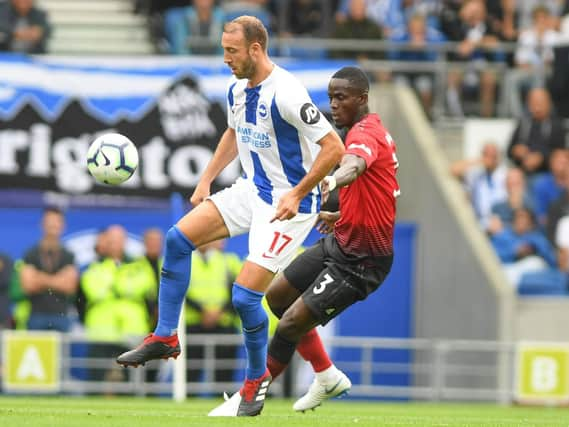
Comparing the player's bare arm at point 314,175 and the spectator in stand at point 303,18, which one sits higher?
the spectator in stand at point 303,18

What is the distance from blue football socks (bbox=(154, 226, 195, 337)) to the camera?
1142 centimetres

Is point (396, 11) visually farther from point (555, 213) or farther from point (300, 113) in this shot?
point (300, 113)

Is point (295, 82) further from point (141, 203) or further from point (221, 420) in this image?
point (141, 203)

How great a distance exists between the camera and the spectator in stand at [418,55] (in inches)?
878

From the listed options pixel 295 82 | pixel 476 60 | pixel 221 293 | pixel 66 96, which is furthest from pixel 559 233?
pixel 295 82

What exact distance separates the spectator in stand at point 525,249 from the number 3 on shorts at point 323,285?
8770 millimetres

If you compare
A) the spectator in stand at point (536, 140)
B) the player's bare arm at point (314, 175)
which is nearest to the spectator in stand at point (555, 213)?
the spectator in stand at point (536, 140)

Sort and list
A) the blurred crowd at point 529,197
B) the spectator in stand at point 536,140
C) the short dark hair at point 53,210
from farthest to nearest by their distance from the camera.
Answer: the spectator in stand at point 536,140 → the blurred crowd at point 529,197 → the short dark hair at point 53,210

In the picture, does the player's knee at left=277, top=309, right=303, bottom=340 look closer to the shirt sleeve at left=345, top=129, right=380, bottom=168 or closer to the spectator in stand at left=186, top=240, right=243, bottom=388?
the shirt sleeve at left=345, top=129, right=380, bottom=168

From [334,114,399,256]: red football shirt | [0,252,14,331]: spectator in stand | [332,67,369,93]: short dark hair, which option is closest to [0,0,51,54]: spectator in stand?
[0,252,14,331]: spectator in stand

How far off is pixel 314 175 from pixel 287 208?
1.07ft

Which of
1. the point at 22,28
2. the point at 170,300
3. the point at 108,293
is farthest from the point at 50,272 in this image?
the point at 170,300

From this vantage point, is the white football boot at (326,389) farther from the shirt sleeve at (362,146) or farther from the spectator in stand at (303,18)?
the spectator in stand at (303,18)

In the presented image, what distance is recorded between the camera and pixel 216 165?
11.9m
